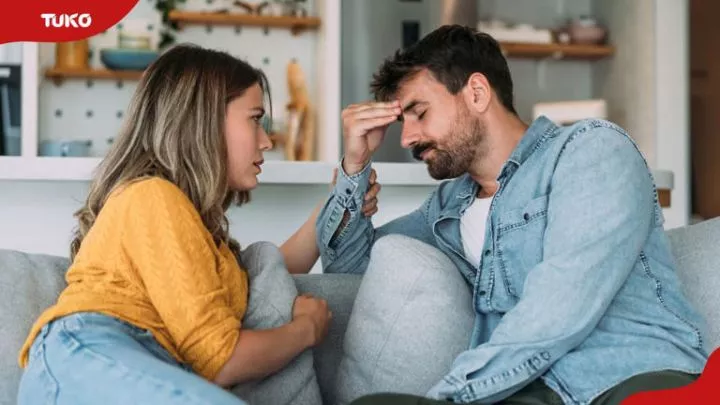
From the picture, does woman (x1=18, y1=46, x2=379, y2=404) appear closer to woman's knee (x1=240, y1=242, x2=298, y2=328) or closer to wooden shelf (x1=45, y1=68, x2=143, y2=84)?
woman's knee (x1=240, y1=242, x2=298, y2=328)

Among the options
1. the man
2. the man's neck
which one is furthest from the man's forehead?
the man's neck

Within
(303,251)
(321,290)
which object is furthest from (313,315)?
(303,251)

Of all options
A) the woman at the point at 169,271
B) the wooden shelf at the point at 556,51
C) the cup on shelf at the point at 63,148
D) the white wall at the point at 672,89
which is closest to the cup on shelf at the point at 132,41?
the cup on shelf at the point at 63,148

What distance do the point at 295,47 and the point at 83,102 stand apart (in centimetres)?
88

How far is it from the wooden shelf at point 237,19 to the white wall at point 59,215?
73 cm

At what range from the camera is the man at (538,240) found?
56.2 inches

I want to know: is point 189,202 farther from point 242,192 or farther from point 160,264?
point 242,192

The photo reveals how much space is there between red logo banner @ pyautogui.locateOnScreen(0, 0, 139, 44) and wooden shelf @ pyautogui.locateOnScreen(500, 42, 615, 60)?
170 cm

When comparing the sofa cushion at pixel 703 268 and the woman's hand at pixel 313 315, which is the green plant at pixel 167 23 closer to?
the woman's hand at pixel 313 315

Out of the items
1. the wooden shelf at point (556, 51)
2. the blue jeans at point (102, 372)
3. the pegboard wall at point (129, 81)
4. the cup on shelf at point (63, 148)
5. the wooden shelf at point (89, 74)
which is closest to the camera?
the blue jeans at point (102, 372)

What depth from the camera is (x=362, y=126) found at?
1988 mm

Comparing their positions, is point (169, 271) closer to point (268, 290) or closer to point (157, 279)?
point (157, 279)

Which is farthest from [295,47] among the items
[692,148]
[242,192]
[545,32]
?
[242,192]

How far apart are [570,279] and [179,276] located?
1.96 feet
